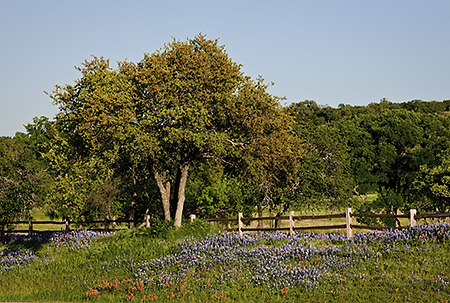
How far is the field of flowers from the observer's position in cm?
1539

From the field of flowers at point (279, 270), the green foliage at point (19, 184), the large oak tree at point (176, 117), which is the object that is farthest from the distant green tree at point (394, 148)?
the field of flowers at point (279, 270)

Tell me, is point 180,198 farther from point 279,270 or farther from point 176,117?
point 279,270

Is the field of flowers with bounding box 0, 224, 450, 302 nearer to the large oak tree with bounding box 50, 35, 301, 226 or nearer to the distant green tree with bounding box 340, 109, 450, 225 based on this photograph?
the large oak tree with bounding box 50, 35, 301, 226

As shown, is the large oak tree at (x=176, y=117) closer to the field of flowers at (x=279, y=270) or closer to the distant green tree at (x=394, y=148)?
the field of flowers at (x=279, y=270)

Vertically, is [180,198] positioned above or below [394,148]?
below

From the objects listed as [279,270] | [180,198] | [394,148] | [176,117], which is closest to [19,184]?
[180,198]

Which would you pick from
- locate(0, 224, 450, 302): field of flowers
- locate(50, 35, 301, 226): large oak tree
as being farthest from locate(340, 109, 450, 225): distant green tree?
locate(0, 224, 450, 302): field of flowers

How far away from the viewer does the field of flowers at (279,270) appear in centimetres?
1539

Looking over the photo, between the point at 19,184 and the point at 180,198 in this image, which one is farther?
the point at 19,184

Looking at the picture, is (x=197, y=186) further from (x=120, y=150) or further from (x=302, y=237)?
(x=302, y=237)

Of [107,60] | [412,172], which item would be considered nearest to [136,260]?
[107,60]

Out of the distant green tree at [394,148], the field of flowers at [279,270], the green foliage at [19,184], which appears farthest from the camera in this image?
the distant green tree at [394,148]

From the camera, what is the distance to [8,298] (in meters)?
18.2

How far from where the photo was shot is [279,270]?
17.7 m
